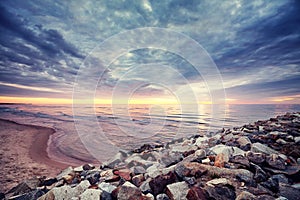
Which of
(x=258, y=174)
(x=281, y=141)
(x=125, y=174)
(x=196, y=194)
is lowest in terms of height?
(x=125, y=174)

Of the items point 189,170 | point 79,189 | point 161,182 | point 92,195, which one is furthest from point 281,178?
point 79,189

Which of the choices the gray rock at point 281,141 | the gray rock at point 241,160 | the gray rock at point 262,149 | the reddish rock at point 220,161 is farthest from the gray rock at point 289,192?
the gray rock at point 281,141

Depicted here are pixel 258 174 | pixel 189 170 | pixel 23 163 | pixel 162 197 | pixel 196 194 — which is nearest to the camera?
pixel 196 194

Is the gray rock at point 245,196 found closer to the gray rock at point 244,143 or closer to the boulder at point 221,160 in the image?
the boulder at point 221,160

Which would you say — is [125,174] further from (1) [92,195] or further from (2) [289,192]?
(2) [289,192]

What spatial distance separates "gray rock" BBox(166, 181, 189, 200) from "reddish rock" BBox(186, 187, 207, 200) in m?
0.10

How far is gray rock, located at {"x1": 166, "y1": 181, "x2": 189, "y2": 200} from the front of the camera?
6.78ft

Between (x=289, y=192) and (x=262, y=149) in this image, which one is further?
(x=262, y=149)

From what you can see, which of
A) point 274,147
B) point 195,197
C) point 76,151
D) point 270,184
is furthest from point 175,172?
point 76,151

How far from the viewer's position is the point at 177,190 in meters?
2.14

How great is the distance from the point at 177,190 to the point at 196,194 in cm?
30

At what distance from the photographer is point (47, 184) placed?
154 inches

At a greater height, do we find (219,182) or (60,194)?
(219,182)

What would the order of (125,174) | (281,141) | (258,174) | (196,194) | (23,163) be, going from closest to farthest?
1. (196,194)
2. (258,174)
3. (125,174)
4. (281,141)
5. (23,163)
